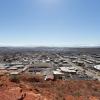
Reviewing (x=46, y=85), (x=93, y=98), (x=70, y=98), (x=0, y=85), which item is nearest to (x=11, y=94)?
(x=0, y=85)

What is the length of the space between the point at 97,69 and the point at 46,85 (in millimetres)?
35090

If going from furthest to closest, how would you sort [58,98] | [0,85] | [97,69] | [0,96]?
[97,69] < [0,85] < [58,98] < [0,96]

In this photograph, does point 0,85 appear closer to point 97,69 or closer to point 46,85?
point 46,85

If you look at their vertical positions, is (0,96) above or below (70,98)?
above

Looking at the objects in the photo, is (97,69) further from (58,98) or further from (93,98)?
(58,98)

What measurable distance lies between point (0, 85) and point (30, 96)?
20.8 feet

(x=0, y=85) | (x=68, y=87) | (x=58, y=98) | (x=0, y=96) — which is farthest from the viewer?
(x=68, y=87)

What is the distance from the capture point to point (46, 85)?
33.2m

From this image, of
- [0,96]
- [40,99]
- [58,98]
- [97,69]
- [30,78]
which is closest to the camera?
[0,96]

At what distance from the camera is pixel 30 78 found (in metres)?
38.5

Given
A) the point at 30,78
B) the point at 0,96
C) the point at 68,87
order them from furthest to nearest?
the point at 30,78 → the point at 68,87 → the point at 0,96

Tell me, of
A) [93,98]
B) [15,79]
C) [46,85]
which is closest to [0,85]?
[15,79]

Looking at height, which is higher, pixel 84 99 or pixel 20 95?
pixel 20 95

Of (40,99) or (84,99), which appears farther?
(84,99)
